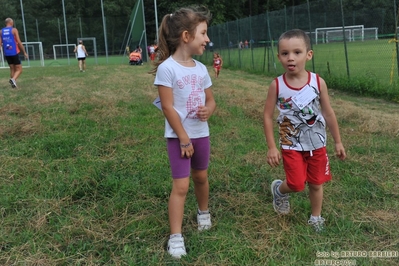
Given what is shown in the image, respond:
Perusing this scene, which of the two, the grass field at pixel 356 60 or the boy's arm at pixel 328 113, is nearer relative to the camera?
the boy's arm at pixel 328 113

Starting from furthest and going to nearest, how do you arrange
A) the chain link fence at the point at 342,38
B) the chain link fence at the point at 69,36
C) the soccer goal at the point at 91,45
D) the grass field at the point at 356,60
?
the chain link fence at the point at 69,36
the soccer goal at the point at 91,45
the chain link fence at the point at 342,38
the grass field at the point at 356,60

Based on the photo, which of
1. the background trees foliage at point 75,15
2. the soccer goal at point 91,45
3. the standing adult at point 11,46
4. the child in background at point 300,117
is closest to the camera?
the child in background at point 300,117

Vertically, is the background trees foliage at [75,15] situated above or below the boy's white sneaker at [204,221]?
above

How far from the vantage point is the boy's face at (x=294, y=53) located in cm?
258

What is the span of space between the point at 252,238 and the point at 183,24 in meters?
1.49

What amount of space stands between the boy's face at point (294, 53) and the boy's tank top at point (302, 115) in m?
0.14

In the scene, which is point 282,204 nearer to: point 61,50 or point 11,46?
point 11,46

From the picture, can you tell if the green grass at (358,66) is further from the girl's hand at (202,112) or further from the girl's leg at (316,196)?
the girl's hand at (202,112)

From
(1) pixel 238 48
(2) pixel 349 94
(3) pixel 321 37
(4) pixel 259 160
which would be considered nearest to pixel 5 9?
(1) pixel 238 48

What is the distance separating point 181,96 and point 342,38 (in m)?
10.6

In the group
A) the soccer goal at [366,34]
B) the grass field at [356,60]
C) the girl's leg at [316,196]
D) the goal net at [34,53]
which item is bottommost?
the girl's leg at [316,196]

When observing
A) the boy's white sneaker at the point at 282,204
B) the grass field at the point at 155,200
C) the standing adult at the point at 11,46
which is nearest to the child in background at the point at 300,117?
the boy's white sneaker at the point at 282,204

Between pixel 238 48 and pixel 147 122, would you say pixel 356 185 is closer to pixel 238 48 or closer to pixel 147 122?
pixel 147 122

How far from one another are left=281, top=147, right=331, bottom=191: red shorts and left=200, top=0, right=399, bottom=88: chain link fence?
743 cm
